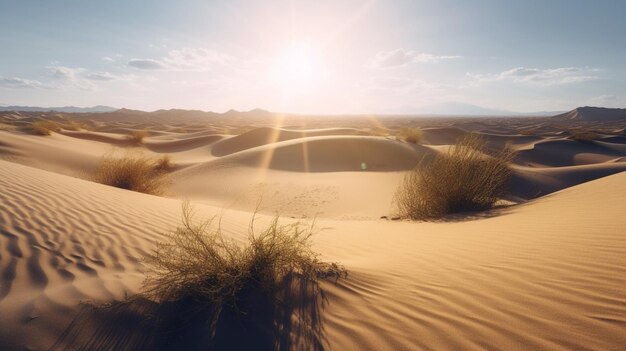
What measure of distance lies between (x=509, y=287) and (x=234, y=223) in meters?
4.35

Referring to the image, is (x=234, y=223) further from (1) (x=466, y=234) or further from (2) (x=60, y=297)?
(1) (x=466, y=234)

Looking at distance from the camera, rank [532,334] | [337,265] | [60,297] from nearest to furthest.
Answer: [532,334], [60,297], [337,265]

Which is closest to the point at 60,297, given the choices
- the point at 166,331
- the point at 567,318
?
the point at 166,331

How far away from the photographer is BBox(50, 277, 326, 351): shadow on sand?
8.01 ft

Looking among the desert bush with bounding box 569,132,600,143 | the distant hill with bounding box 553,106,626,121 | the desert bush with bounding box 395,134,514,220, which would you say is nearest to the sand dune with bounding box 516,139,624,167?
the desert bush with bounding box 569,132,600,143

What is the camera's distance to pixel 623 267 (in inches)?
117

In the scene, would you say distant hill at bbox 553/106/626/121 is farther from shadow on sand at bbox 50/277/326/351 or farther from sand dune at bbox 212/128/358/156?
shadow on sand at bbox 50/277/326/351

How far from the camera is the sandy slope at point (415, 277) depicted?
237 centimetres

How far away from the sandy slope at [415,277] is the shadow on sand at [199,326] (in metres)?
0.13

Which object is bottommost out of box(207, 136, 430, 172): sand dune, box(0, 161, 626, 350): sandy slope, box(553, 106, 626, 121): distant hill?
box(207, 136, 430, 172): sand dune

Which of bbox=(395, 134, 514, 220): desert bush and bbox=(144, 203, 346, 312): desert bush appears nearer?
bbox=(144, 203, 346, 312): desert bush

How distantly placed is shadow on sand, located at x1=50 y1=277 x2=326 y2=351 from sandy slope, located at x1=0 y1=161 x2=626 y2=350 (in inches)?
5.1

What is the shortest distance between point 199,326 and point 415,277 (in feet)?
6.51

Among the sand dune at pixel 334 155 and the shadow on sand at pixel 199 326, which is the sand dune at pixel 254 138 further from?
the shadow on sand at pixel 199 326
